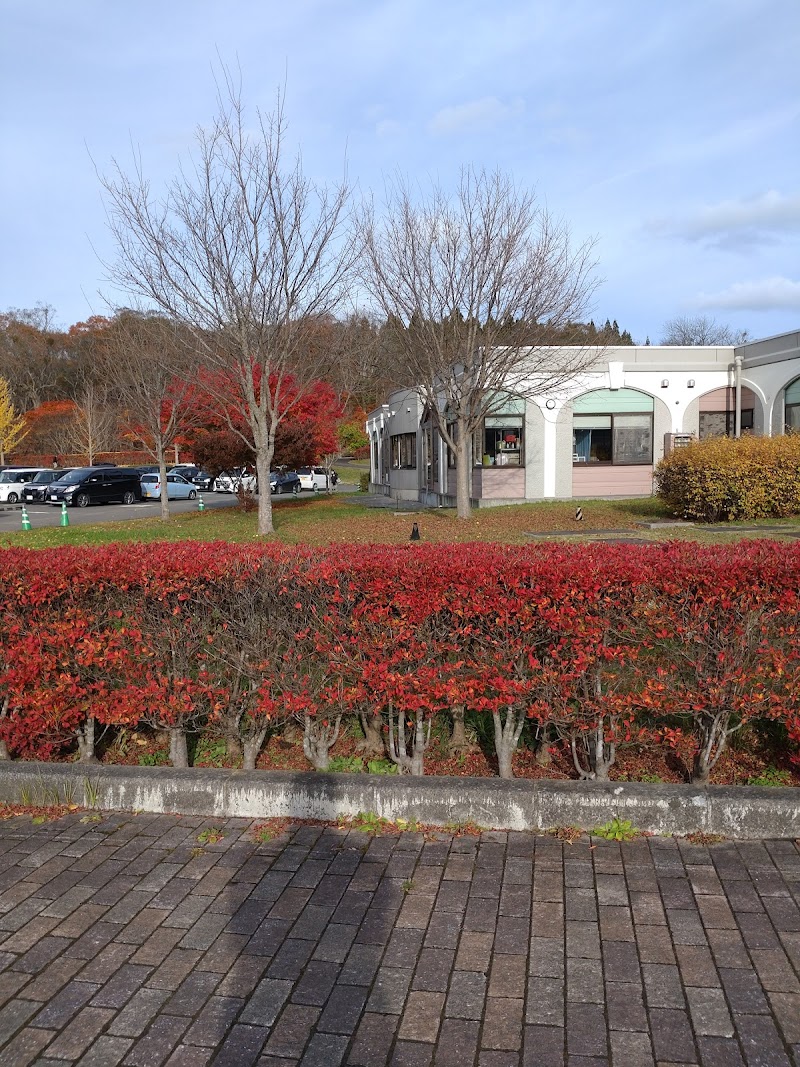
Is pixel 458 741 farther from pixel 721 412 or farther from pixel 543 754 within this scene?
pixel 721 412

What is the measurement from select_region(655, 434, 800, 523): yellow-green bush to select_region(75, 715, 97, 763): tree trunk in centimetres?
1498

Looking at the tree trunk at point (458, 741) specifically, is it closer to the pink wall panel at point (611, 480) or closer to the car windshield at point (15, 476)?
the pink wall panel at point (611, 480)

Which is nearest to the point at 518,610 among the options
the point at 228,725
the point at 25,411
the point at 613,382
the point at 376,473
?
the point at 228,725

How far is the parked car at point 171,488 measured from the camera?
136ft

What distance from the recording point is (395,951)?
3008 mm

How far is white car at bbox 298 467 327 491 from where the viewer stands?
161 ft

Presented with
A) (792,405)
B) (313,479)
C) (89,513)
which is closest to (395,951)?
(792,405)

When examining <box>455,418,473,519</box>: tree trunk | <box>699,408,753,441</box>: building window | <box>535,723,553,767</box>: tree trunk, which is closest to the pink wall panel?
<box>699,408,753,441</box>: building window

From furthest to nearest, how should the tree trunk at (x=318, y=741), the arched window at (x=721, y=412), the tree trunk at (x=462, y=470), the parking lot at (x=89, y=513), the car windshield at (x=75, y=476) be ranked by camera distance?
the car windshield at (x=75, y=476)
the parking lot at (x=89, y=513)
the arched window at (x=721, y=412)
the tree trunk at (x=462, y=470)
the tree trunk at (x=318, y=741)

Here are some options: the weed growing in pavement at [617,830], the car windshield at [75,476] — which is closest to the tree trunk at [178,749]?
the weed growing in pavement at [617,830]

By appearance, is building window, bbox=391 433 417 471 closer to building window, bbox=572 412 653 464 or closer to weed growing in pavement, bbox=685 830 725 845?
building window, bbox=572 412 653 464

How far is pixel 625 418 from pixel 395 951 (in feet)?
77.5

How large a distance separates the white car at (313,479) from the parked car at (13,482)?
14.5 m

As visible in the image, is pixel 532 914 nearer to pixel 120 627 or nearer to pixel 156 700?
pixel 156 700
